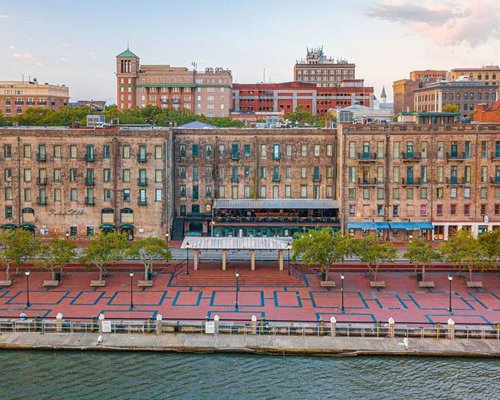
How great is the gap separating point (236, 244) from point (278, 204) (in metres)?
21.1

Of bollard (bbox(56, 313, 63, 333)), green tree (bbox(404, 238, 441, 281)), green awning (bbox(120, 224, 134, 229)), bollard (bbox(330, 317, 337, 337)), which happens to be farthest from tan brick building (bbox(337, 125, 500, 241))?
bollard (bbox(56, 313, 63, 333))

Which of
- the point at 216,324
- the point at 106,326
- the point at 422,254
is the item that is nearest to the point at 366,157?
the point at 422,254

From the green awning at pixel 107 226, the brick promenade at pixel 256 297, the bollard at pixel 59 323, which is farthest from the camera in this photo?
the green awning at pixel 107 226

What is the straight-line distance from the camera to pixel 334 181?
96750 mm

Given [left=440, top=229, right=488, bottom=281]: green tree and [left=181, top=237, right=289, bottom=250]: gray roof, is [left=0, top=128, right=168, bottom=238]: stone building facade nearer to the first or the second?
[left=181, top=237, right=289, bottom=250]: gray roof

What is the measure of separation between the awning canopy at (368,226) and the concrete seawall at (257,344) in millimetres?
38660

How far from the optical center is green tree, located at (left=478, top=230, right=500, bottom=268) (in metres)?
71.6

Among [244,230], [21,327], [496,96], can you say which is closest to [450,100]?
[496,96]

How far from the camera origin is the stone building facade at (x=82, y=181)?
93250 millimetres

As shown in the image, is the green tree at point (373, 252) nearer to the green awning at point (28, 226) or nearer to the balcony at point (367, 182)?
the balcony at point (367, 182)

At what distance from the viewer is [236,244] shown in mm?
75312

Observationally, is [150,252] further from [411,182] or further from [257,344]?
[411,182]

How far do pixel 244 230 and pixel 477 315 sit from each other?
3991cm

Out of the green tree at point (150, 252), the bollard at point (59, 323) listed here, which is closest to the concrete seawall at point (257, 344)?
the bollard at point (59, 323)
